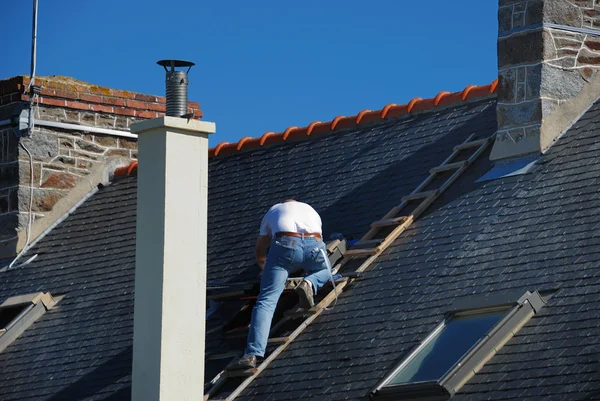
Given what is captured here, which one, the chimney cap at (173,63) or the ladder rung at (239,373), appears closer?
the ladder rung at (239,373)

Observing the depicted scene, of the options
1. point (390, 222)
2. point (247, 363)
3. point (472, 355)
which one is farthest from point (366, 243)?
point (472, 355)

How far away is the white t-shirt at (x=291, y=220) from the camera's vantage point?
1305 centimetres

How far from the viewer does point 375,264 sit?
13.0 m

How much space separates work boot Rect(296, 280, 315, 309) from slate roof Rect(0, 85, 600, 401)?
23 centimetres

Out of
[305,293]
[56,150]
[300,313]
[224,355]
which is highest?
[56,150]

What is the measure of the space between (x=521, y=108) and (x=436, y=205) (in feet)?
4.14

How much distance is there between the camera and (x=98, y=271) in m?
15.9

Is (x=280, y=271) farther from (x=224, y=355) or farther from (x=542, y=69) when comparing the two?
(x=542, y=69)

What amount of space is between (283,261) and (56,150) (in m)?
6.11

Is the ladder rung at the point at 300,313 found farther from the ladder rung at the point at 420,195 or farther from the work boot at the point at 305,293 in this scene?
the ladder rung at the point at 420,195

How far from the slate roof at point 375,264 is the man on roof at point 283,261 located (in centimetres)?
29

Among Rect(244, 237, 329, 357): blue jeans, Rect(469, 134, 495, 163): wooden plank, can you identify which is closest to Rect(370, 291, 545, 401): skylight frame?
Rect(244, 237, 329, 357): blue jeans

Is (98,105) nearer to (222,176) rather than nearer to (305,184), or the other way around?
(222,176)

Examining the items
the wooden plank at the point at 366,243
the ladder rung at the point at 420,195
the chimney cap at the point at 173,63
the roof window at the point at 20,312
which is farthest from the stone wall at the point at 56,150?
the ladder rung at the point at 420,195
